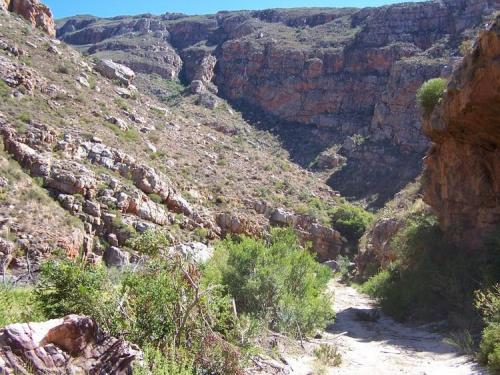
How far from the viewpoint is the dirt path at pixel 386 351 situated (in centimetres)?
852

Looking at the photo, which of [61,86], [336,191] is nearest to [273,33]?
[336,191]

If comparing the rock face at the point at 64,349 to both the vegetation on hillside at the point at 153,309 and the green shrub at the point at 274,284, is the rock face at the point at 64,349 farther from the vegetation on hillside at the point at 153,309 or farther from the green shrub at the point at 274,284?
the green shrub at the point at 274,284

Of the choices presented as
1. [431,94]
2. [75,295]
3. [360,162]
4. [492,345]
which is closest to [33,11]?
[360,162]

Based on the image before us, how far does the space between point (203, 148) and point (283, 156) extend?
39.0ft

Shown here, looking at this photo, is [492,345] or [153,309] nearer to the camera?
[153,309]

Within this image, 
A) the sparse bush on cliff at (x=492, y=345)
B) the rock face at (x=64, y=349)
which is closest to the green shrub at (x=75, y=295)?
the rock face at (x=64, y=349)

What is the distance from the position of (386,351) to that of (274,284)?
286 cm

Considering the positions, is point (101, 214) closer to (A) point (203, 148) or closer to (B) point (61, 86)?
(B) point (61, 86)

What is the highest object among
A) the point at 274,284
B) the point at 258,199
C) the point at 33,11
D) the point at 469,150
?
the point at 33,11

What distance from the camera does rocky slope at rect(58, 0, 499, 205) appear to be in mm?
43719

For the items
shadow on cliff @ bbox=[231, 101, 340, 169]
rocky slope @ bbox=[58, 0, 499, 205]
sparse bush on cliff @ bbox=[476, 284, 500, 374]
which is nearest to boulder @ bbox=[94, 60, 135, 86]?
shadow on cliff @ bbox=[231, 101, 340, 169]

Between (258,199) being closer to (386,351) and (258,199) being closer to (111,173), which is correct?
(111,173)

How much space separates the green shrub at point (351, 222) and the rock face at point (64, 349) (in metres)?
30.4

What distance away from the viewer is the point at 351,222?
3497 cm
